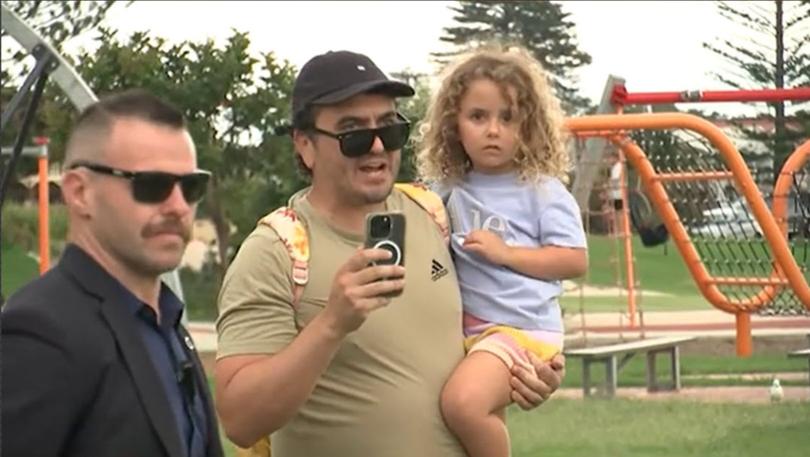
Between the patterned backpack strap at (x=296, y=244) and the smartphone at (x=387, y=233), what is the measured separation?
0.70ft

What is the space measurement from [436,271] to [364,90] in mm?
428

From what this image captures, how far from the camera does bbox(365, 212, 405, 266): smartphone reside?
320 centimetres

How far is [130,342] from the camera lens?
2.57 meters

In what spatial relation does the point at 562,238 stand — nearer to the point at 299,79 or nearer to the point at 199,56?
the point at 299,79

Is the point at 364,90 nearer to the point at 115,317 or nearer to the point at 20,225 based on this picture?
the point at 115,317

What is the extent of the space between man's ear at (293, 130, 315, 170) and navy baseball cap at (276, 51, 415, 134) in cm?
3

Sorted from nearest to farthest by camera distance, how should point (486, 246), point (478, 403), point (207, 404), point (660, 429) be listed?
point (207, 404), point (478, 403), point (486, 246), point (660, 429)

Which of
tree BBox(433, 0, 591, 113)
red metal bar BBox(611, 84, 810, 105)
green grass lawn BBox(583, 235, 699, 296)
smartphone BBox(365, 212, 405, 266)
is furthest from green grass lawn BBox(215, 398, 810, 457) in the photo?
tree BBox(433, 0, 591, 113)

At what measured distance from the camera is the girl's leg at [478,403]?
3.51 metres

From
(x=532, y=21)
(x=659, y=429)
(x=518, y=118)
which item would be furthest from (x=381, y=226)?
(x=532, y=21)

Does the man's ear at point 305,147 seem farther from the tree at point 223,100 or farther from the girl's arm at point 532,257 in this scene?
the tree at point 223,100

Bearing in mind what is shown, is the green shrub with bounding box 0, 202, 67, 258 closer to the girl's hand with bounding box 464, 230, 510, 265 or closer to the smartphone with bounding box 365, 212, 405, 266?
the girl's hand with bounding box 464, 230, 510, 265

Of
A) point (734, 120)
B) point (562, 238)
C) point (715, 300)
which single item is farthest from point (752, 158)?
point (562, 238)

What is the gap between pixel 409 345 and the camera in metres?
3.48
